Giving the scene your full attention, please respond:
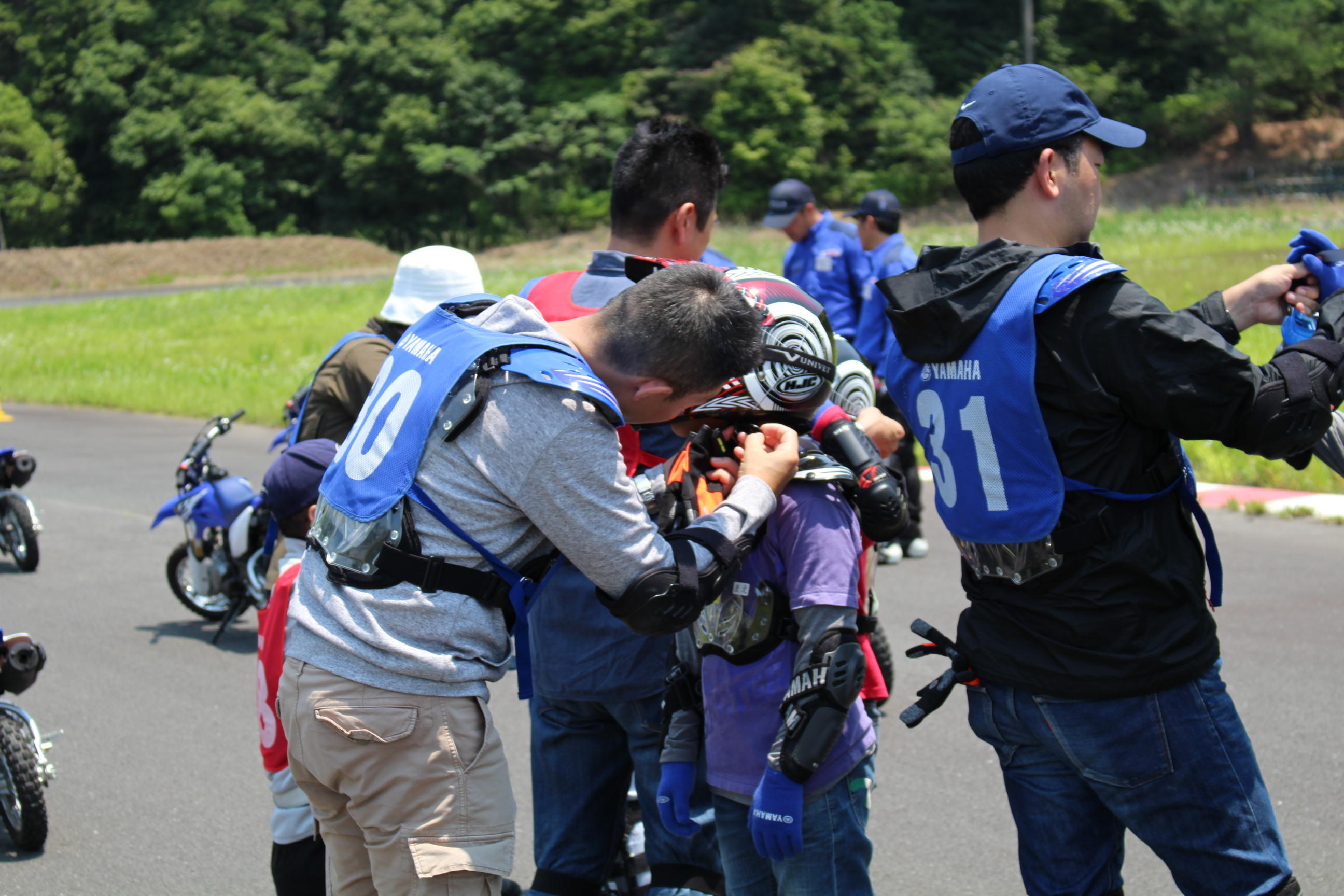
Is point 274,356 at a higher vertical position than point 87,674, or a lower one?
lower

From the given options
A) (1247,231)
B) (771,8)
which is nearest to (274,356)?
(1247,231)

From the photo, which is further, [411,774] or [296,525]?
[296,525]

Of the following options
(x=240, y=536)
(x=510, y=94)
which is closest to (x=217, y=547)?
(x=240, y=536)

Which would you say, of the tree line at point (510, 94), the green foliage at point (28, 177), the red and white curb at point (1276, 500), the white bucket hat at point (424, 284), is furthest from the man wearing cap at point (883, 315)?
the green foliage at point (28, 177)

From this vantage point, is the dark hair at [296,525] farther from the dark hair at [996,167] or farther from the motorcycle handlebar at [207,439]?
the motorcycle handlebar at [207,439]

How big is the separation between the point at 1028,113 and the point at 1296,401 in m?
0.70

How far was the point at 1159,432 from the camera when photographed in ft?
7.42

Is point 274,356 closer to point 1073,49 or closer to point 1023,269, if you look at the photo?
point 1023,269

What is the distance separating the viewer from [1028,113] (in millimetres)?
2312

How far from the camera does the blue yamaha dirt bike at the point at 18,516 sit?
8.39m

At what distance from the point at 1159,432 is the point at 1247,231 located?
30877mm

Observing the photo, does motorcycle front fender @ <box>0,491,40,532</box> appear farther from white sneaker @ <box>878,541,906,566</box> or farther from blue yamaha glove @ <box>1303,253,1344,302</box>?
blue yamaha glove @ <box>1303,253,1344,302</box>

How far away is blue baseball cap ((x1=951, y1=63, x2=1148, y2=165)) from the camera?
2.31 m

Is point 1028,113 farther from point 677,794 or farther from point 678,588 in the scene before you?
point 677,794
